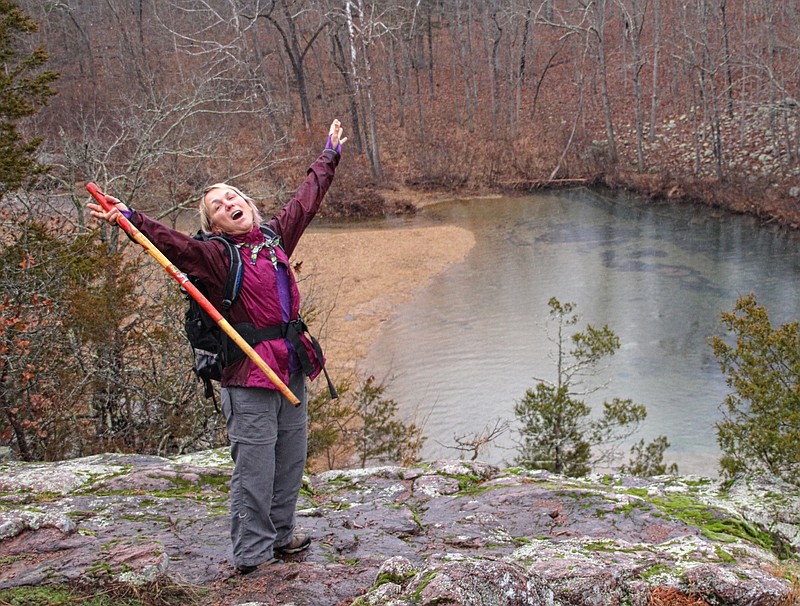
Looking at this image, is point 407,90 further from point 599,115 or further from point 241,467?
point 241,467

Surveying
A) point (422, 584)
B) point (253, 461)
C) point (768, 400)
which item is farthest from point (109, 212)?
point (768, 400)

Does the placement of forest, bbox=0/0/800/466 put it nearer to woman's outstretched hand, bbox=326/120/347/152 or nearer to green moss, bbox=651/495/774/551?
woman's outstretched hand, bbox=326/120/347/152

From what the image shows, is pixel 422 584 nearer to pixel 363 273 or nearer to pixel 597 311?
pixel 597 311

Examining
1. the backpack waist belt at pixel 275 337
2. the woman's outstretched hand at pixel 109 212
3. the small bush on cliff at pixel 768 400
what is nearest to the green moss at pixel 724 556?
the backpack waist belt at pixel 275 337

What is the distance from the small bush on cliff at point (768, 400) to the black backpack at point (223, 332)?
4.74 m

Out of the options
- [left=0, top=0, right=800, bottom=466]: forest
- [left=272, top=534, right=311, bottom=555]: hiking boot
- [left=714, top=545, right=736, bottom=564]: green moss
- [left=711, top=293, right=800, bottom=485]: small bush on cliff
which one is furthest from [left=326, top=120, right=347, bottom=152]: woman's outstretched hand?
[left=711, top=293, right=800, bottom=485]: small bush on cliff

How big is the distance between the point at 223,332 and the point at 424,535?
1.66 meters

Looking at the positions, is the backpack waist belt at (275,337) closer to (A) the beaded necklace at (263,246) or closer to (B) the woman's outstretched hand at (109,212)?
(A) the beaded necklace at (263,246)

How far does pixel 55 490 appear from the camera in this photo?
459 cm

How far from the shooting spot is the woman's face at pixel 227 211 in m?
3.35

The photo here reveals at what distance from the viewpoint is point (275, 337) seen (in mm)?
3387

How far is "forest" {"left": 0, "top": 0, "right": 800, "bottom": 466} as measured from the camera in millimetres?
7379

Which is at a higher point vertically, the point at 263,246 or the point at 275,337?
the point at 263,246

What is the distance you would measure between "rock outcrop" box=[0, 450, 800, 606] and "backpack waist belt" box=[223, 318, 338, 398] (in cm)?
89
